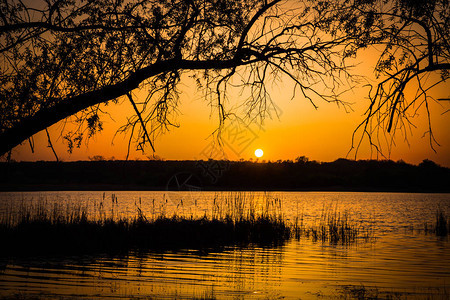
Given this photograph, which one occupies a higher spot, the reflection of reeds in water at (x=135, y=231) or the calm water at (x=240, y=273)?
the reflection of reeds in water at (x=135, y=231)

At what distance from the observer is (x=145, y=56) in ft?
25.0

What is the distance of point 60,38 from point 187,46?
7.00 feet

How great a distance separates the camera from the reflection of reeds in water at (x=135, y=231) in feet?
45.0

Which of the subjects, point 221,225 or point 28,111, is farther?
point 221,225

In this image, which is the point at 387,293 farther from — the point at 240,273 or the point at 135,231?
the point at 135,231

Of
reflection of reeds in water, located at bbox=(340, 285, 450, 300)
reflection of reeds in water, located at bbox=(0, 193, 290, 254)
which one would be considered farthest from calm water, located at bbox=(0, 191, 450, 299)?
reflection of reeds in water, located at bbox=(0, 193, 290, 254)

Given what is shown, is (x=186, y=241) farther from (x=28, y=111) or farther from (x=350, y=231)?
(x=28, y=111)

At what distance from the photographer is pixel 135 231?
15266 millimetres

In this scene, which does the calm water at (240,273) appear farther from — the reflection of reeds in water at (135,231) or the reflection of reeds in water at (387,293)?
the reflection of reeds in water at (135,231)

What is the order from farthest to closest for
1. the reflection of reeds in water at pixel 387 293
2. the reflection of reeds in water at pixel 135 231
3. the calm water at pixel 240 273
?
the reflection of reeds in water at pixel 135 231
the calm water at pixel 240 273
the reflection of reeds in water at pixel 387 293

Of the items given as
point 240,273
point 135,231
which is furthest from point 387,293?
point 135,231

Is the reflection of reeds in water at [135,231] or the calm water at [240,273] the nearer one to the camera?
the calm water at [240,273]

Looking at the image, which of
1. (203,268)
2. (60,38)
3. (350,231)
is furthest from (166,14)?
(350,231)

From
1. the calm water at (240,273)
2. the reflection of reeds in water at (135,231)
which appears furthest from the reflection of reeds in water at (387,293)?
the reflection of reeds in water at (135,231)
